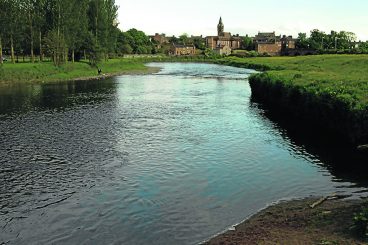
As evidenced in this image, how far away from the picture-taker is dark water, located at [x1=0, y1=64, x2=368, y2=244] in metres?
15.9

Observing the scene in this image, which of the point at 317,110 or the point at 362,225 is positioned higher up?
the point at 317,110

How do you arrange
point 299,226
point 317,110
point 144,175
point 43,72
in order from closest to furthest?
point 299,226 → point 144,175 → point 317,110 → point 43,72

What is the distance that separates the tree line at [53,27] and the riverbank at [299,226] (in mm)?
76578

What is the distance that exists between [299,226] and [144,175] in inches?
408

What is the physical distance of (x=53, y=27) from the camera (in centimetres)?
9612

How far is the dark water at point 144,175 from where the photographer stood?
52.1ft

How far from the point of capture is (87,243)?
14.4 m

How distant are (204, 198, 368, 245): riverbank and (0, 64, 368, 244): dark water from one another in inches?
44.6

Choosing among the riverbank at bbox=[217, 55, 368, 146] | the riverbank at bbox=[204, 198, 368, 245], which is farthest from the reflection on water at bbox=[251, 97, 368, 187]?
the riverbank at bbox=[204, 198, 368, 245]

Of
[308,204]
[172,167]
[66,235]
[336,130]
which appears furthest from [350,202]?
[336,130]

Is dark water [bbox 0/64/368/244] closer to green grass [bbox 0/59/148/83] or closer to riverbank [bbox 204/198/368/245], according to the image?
riverbank [bbox 204/198/368/245]

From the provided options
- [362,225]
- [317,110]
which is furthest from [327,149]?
[362,225]

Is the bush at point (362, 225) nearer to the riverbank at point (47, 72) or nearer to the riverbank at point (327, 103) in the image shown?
the riverbank at point (327, 103)

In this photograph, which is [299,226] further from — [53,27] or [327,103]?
[53,27]
